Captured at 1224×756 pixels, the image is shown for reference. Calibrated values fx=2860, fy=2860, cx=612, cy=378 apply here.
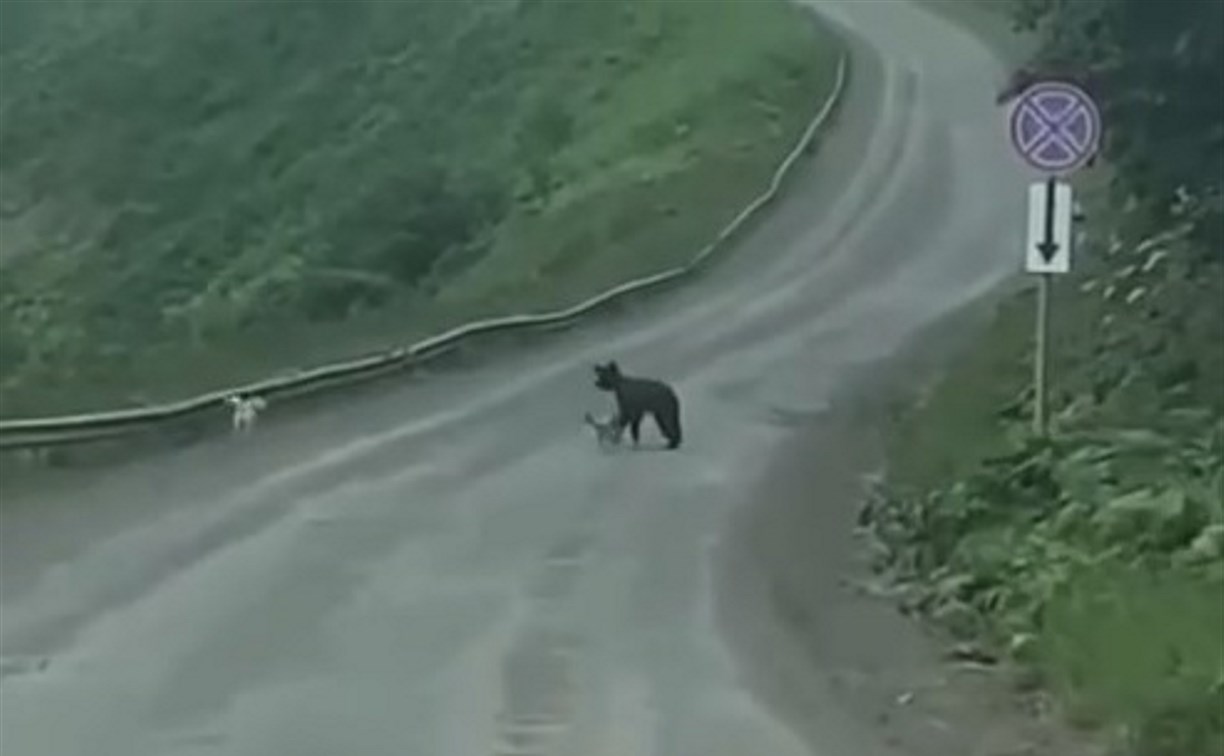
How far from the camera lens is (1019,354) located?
26188 millimetres

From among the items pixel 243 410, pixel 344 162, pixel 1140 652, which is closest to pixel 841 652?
pixel 1140 652

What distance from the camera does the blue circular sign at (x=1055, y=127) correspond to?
57.2 feet

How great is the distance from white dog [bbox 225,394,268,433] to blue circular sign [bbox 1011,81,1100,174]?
7572 mm

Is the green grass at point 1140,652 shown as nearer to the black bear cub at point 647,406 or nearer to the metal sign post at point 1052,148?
the metal sign post at point 1052,148

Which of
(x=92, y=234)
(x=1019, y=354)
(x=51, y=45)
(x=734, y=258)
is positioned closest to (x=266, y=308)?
(x=734, y=258)

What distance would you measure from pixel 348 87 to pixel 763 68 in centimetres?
1054

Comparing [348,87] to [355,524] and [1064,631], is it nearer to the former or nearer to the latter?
[355,524]

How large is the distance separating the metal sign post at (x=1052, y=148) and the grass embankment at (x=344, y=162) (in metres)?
10.5

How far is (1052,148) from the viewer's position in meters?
17.5

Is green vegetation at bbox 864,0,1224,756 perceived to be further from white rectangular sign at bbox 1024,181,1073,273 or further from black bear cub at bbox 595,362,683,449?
black bear cub at bbox 595,362,683,449

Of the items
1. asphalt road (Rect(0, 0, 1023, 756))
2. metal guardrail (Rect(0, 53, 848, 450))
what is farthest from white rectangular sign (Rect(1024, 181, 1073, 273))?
metal guardrail (Rect(0, 53, 848, 450))

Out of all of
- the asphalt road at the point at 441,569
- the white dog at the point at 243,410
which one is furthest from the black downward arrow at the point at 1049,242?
the white dog at the point at 243,410

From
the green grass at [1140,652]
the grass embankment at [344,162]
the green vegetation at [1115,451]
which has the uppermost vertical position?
the grass embankment at [344,162]

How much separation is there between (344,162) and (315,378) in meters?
28.5
